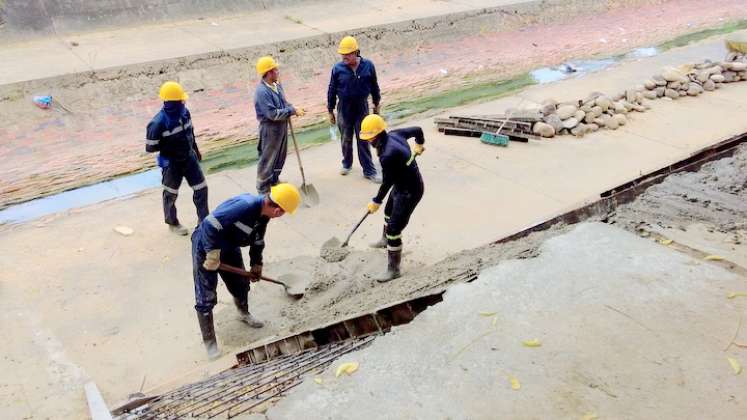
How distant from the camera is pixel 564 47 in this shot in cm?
1438

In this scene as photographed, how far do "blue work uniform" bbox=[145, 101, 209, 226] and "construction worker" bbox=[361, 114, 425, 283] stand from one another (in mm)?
2086

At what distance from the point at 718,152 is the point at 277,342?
510 cm

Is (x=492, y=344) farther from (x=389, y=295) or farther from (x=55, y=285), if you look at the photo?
(x=55, y=285)

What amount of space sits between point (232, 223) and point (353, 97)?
339 centimetres

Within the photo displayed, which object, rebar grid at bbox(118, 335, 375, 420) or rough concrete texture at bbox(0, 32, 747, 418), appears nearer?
rebar grid at bbox(118, 335, 375, 420)

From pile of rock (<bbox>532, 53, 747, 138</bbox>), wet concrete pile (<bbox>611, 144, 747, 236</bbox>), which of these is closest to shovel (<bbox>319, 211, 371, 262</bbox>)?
wet concrete pile (<bbox>611, 144, 747, 236</bbox>)

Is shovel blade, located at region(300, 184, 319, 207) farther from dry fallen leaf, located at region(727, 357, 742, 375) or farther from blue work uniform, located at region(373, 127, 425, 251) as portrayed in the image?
dry fallen leaf, located at region(727, 357, 742, 375)

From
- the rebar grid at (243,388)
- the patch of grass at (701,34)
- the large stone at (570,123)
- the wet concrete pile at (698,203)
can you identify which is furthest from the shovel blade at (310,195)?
the patch of grass at (701,34)

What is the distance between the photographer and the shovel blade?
7.43m

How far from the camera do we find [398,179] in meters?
5.51

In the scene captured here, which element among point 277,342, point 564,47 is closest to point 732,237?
point 277,342

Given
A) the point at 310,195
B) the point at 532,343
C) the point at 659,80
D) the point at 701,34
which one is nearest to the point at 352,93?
the point at 310,195

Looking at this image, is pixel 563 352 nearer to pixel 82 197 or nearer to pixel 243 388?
pixel 243 388

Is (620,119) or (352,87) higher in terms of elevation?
(352,87)
